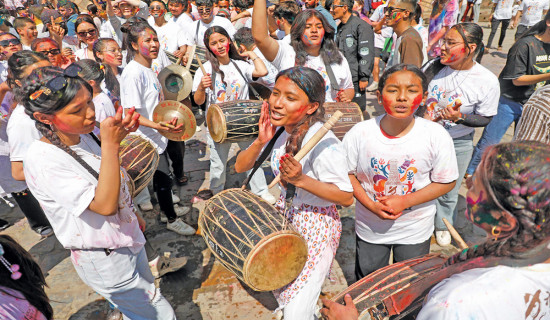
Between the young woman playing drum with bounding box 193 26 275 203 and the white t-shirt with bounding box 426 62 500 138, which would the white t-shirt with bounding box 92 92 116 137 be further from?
the white t-shirt with bounding box 426 62 500 138

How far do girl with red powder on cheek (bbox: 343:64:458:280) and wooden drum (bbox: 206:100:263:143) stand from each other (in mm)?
1384

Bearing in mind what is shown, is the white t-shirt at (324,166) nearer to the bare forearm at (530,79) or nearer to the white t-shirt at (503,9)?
the bare forearm at (530,79)

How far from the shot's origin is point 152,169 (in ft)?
11.0

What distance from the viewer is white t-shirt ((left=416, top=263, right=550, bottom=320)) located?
110 cm

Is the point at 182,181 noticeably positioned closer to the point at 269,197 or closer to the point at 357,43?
the point at 269,197

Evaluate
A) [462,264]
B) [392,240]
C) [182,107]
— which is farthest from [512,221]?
[182,107]

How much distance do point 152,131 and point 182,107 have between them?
0.44 m

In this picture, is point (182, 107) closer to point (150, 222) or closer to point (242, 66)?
point (242, 66)

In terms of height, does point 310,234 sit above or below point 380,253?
above

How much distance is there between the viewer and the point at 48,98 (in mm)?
1815

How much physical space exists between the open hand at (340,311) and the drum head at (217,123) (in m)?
2.15

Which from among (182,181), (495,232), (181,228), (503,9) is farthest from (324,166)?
(503,9)

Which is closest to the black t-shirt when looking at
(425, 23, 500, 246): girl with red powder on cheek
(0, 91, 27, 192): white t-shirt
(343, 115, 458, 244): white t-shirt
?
(425, 23, 500, 246): girl with red powder on cheek

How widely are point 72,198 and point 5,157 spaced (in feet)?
10.0
